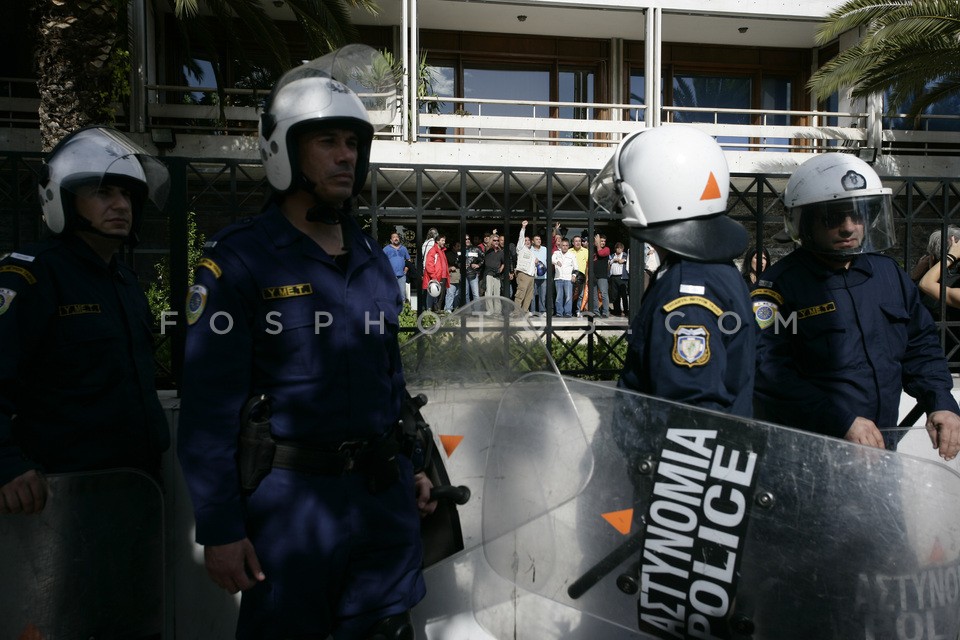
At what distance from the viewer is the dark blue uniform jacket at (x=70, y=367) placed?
198 cm

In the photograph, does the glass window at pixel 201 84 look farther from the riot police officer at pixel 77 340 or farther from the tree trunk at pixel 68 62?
the riot police officer at pixel 77 340

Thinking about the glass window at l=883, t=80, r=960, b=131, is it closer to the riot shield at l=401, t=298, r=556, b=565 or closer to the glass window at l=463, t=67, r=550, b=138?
the glass window at l=463, t=67, r=550, b=138

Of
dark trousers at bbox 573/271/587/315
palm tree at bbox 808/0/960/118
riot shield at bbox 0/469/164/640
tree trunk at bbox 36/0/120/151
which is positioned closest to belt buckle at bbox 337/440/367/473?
riot shield at bbox 0/469/164/640

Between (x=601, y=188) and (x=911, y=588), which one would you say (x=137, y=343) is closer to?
(x=601, y=188)

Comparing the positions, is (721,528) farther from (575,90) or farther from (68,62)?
(575,90)

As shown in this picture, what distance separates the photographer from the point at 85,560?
1883mm

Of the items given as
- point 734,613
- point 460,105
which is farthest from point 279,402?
point 460,105

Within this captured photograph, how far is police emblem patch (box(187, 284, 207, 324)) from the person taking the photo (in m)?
1.61

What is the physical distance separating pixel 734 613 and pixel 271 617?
0.95 m

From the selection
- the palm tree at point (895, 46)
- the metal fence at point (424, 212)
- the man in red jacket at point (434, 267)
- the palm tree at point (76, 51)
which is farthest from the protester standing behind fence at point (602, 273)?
the metal fence at point (424, 212)

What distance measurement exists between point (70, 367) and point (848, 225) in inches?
93.7

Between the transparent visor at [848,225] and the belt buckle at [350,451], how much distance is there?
1682mm

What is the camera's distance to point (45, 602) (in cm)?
184

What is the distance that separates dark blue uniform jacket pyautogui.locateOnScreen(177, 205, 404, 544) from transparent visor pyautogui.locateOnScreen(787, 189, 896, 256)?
60.2 inches
